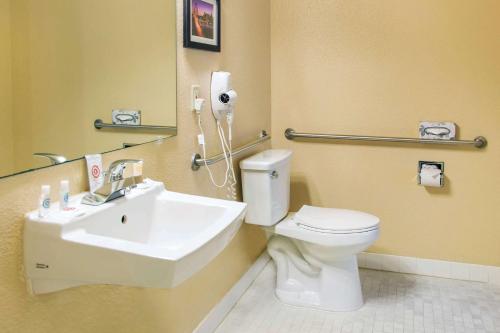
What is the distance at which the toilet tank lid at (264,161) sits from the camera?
2.59 m

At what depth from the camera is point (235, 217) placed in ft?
5.11

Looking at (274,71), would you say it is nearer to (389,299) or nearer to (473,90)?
(473,90)

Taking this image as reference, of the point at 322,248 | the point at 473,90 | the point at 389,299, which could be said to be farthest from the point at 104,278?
the point at 473,90

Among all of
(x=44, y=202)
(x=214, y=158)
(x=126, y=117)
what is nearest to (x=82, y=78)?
(x=126, y=117)

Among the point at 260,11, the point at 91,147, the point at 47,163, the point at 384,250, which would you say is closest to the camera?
the point at 47,163

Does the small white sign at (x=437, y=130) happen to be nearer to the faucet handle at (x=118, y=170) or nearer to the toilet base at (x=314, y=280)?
the toilet base at (x=314, y=280)

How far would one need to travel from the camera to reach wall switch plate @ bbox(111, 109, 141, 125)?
1.70 m

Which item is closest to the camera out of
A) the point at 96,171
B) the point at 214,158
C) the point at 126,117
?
the point at 96,171

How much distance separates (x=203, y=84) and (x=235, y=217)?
86 cm

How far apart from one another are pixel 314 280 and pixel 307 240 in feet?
0.93

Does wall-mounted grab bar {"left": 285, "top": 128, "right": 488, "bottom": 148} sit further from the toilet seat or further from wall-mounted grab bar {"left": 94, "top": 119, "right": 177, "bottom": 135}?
wall-mounted grab bar {"left": 94, "top": 119, "right": 177, "bottom": 135}

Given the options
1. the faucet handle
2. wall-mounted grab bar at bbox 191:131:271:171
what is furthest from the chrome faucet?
wall-mounted grab bar at bbox 191:131:271:171

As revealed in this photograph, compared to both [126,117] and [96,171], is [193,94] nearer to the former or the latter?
[126,117]

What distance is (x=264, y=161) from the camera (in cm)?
262
